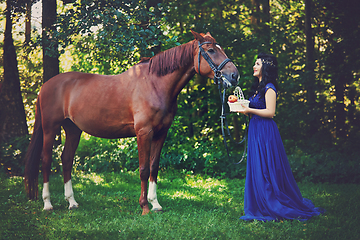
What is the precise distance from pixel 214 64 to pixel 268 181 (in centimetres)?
171

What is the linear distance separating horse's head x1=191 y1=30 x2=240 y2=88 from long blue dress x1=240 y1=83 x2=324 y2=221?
54 cm

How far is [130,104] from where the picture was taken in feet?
14.7

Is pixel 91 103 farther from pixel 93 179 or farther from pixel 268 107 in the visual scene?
pixel 93 179

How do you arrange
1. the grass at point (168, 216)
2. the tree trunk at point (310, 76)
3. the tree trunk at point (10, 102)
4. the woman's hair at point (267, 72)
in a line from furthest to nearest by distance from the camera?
the tree trunk at point (10, 102)
the tree trunk at point (310, 76)
the woman's hair at point (267, 72)
the grass at point (168, 216)

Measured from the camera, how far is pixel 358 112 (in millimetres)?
8398

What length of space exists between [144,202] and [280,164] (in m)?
1.98

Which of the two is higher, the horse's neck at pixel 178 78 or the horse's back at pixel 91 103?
the horse's neck at pixel 178 78

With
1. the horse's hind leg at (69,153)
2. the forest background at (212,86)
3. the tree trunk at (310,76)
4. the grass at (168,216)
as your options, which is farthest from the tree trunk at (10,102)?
the tree trunk at (310,76)

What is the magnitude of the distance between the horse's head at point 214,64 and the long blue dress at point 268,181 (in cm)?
54

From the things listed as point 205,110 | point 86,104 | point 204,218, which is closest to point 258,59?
point 204,218

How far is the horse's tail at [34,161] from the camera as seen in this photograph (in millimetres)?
4992

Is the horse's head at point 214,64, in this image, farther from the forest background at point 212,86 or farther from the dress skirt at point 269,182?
the forest background at point 212,86

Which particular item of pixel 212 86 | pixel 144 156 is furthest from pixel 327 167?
pixel 144 156

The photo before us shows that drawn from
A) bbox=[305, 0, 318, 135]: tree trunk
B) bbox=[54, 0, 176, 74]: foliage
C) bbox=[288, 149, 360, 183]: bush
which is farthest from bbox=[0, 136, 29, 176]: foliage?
bbox=[305, 0, 318, 135]: tree trunk
